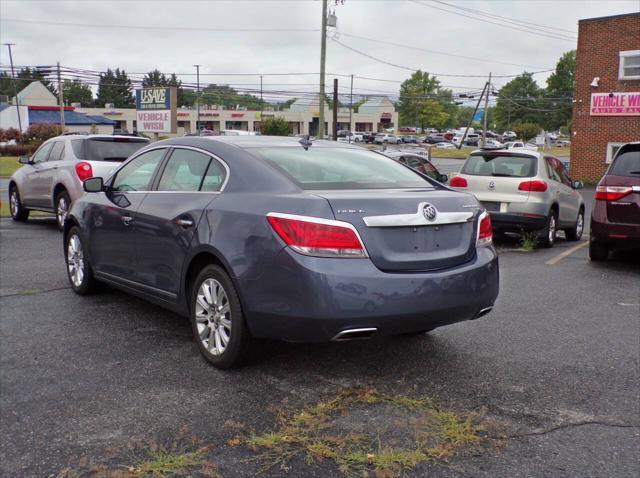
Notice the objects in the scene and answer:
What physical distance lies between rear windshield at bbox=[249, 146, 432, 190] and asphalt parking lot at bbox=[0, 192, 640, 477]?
125 centimetres

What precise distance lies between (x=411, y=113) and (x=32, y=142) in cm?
8929

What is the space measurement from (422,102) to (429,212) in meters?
127

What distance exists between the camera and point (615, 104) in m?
27.8

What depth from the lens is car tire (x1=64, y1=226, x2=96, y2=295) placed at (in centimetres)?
655

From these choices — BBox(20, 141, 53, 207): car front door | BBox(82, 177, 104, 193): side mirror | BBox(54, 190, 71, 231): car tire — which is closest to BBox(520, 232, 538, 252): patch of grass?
BBox(82, 177, 104, 193): side mirror

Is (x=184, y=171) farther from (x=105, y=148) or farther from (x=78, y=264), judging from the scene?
(x=105, y=148)

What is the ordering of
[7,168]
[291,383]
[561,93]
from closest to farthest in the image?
1. [291,383]
2. [7,168]
3. [561,93]

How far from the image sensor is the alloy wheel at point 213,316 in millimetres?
4539

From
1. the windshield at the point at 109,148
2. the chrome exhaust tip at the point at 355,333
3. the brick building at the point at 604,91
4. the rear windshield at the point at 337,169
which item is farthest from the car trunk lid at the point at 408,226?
the brick building at the point at 604,91

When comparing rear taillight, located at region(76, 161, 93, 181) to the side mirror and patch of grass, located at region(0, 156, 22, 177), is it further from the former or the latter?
patch of grass, located at region(0, 156, 22, 177)

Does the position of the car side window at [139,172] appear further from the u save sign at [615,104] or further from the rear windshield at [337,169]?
the u save sign at [615,104]

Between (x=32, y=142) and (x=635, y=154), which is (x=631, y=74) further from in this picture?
(x=32, y=142)

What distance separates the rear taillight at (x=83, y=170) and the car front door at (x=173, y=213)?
622 cm

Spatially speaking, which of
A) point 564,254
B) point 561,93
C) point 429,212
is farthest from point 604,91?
point 561,93
